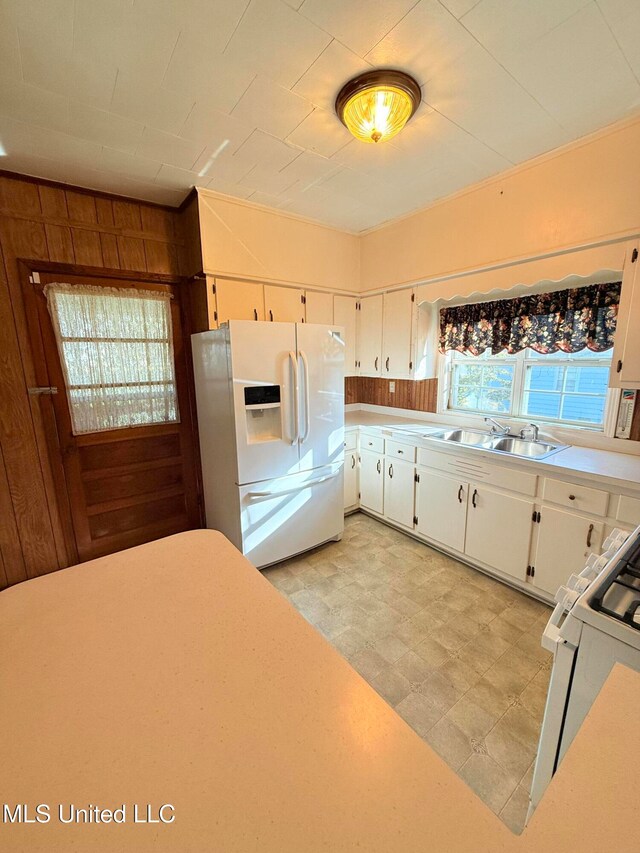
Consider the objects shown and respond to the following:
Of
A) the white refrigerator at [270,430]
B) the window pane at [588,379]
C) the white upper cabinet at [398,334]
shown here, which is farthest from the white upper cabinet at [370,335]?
the window pane at [588,379]

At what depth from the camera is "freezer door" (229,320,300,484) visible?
7.29 feet

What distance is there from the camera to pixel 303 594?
236 cm

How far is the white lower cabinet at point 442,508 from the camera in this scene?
2566 millimetres

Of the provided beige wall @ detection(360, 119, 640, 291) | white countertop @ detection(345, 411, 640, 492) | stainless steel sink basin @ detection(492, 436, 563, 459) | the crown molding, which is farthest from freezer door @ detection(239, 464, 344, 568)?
the crown molding

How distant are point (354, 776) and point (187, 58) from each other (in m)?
2.22

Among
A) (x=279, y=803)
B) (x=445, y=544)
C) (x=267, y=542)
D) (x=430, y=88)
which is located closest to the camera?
(x=279, y=803)

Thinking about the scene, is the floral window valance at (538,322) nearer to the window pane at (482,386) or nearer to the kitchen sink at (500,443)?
the window pane at (482,386)

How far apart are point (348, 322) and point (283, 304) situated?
773mm

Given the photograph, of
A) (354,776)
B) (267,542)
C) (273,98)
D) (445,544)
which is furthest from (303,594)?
(273,98)

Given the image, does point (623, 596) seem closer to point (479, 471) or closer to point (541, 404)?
point (479, 471)

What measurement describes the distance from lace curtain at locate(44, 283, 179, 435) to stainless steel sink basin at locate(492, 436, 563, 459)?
2.57m

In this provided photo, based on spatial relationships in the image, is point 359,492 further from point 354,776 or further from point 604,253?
point 354,776

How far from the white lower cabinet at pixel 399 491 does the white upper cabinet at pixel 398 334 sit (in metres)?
0.82

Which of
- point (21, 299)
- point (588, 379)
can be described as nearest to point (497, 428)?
point (588, 379)
